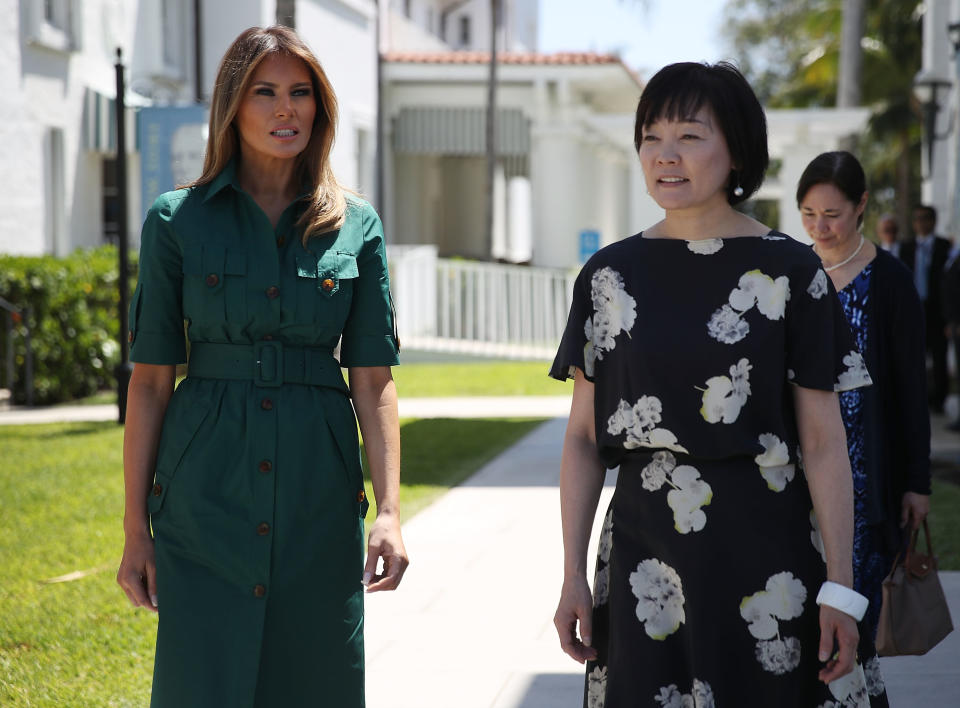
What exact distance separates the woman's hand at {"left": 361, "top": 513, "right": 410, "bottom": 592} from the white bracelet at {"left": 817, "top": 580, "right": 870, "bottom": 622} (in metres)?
0.90

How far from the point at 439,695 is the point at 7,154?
10.6m

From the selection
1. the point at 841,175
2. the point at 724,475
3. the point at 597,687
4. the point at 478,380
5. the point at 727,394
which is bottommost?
the point at 478,380

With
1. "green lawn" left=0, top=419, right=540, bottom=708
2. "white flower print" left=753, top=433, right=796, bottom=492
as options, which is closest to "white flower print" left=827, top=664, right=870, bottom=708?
"white flower print" left=753, top=433, right=796, bottom=492

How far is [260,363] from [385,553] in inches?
19.7

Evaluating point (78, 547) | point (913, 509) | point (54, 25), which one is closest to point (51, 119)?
point (54, 25)

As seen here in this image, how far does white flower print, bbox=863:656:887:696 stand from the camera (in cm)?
263

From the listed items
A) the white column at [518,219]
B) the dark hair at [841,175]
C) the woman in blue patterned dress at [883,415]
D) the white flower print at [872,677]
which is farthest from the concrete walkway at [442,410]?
the white column at [518,219]

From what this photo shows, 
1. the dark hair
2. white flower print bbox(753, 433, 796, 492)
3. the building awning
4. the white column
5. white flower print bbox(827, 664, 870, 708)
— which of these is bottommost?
white flower print bbox(827, 664, 870, 708)

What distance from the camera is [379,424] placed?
2980mm

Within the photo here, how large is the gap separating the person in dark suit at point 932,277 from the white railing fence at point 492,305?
6180mm

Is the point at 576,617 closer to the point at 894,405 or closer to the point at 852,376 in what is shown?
the point at 852,376

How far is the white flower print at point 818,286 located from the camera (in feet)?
8.24

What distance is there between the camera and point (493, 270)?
18922mm

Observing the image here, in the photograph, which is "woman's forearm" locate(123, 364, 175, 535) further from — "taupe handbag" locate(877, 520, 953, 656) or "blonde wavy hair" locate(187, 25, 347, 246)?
"taupe handbag" locate(877, 520, 953, 656)
